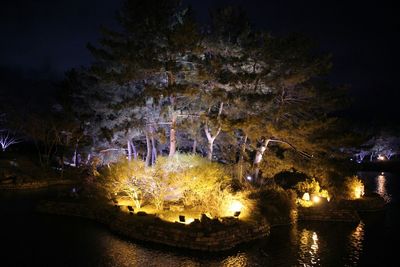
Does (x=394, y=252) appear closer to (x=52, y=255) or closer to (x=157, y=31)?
(x=52, y=255)

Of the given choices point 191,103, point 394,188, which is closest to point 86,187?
point 191,103

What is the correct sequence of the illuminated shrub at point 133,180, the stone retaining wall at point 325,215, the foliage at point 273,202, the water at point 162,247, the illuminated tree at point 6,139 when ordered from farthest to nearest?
the illuminated tree at point 6,139
the stone retaining wall at point 325,215
the foliage at point 273,202
the illuminated shrub at point 133,180
the water at point 162,247

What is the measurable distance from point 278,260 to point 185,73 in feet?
36.7

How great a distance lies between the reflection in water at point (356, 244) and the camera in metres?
15.2

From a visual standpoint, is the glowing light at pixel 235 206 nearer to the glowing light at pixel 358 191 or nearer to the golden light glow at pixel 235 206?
the golden light glow at pixel 235 206

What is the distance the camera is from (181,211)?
1834 centimetres

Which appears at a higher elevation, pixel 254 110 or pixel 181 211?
pixel 254 110

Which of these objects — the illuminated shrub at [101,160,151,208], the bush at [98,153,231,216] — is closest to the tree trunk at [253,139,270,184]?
the bush at [98,153,231,216]

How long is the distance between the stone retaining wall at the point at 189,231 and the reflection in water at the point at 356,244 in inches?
156

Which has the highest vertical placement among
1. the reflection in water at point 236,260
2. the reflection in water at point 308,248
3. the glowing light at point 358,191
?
the glowing light at point 358,191

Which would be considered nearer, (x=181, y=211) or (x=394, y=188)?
(x=181, y=211)

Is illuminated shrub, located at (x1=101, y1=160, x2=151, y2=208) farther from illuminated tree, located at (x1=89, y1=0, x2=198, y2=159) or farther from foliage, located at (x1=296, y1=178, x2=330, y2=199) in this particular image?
foliage, located at (x1=296, y1=178, x2=330, y2=199)

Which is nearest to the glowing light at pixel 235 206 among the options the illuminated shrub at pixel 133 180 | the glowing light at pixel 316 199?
the illuminated shrub at pixel 133 180

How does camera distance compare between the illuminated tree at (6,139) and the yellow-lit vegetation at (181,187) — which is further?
the illuminated tree at (6,139)
